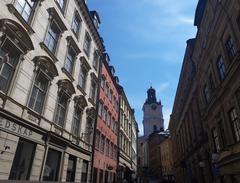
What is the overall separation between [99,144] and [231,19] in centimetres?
1597

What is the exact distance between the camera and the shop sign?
370 inches

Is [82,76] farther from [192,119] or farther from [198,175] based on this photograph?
[198,175]

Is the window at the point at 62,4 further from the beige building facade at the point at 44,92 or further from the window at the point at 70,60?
the window at the point at 70,60

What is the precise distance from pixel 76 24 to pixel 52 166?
11.2 meters

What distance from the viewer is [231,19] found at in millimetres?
12484

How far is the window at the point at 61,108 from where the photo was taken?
47.0 ft

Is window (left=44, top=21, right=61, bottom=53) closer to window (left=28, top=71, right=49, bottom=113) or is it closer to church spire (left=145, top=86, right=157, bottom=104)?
window (left=28, top=71, right=49, bottom=113)

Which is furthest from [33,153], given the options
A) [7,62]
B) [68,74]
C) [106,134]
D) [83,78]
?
[106,134]

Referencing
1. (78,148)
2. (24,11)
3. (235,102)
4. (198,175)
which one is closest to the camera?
(24,11)

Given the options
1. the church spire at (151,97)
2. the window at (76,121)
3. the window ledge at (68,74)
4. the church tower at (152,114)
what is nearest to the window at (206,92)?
the window at (76,121)

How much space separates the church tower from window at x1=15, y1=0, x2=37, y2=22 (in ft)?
300

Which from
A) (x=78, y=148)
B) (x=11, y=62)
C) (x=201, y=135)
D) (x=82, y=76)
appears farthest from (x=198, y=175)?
(x=11, y=62)

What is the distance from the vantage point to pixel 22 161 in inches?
423

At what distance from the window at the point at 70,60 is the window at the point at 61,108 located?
6.46 feet
